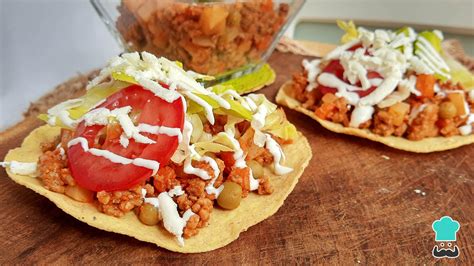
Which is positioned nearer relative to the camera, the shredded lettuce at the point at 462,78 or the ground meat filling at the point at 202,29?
the ground meat filling at the point at 202,29

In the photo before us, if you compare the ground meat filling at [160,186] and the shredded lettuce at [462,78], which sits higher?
the ground meat filling at [160,186]

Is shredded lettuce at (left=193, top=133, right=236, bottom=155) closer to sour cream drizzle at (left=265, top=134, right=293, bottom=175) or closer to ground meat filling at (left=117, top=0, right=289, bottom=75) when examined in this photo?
sour cream drizzle at (left=265, top=134, right=293, bottom=175)

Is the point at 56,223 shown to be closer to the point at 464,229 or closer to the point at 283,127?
the point at 283,127

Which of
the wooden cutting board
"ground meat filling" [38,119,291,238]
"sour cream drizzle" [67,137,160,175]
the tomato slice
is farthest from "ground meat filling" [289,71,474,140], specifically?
"sour cream drizzle" [67,137,160,175]

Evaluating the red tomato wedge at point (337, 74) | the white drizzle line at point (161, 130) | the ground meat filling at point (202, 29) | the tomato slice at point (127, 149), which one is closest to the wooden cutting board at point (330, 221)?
the tomato slice at point (127, 149)

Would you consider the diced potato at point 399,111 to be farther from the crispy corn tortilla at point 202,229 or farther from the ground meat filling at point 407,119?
the crispy corn tortilla at point 202,229

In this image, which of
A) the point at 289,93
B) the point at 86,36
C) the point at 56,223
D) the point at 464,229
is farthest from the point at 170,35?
the point at 86,36
